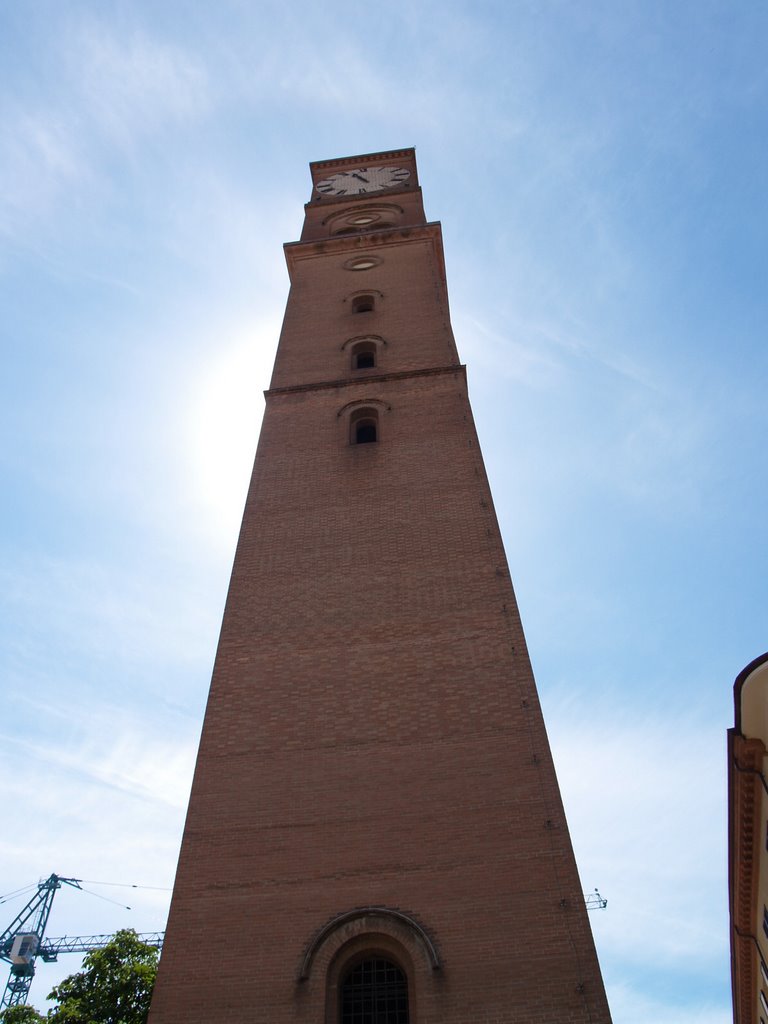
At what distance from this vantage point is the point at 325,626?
12.8 metres

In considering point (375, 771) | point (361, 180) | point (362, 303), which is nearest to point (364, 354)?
point (362, 303)

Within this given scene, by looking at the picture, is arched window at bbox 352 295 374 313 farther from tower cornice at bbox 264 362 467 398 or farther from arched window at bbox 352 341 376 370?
tower cornice at bbox 264 362 467 398

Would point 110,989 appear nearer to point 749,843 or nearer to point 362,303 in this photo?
point 749,843

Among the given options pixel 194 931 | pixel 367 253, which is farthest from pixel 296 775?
pixel 367 253

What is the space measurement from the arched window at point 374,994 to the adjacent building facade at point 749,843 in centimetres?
826

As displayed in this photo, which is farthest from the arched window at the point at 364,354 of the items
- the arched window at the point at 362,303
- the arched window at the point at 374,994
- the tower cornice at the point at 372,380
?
the arched window at the point at 374,994

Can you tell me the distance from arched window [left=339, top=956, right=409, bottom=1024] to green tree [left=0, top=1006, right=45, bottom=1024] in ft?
38.3

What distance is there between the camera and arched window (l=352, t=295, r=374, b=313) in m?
21.6

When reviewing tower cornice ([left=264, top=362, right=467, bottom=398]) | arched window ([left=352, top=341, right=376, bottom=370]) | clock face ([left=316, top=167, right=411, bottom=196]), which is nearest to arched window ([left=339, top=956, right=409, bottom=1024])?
tower cornice ([left=264, top=362, right=467, bottom=398])

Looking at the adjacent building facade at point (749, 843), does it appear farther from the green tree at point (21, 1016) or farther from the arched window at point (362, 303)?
the green tree at point (21, 1016)

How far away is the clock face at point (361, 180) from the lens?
97.6 ft

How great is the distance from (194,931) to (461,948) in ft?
9.89

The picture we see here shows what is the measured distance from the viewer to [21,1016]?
18.3 meters

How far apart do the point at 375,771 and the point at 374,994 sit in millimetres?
2487
